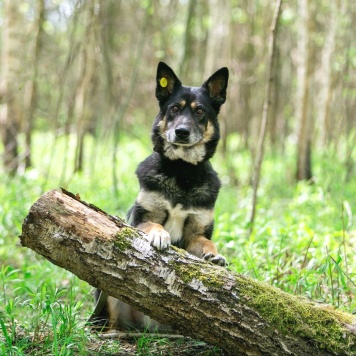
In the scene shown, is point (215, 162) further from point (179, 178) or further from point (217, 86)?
point (179, 178)

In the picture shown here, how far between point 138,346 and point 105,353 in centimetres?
24

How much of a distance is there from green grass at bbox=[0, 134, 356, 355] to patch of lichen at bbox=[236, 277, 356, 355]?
71 cm

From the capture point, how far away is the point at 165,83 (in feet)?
15.2

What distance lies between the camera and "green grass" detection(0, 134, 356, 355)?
343cm

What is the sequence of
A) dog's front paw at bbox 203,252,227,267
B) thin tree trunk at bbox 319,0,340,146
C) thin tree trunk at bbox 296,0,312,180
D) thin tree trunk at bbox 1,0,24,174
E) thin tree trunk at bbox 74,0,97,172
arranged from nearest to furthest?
dog's front paw at bbox 203,252,227,267 < thin tree trunk at bbox 74,0,97,172 < thin tree trunk at bbox 1,0,24,174 < thin tree trunk at bbox 296,0,312,180 < thin tree trunk at bbox 319,0,340,146

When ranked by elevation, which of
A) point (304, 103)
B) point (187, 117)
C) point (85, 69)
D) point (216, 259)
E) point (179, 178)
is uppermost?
point (85, 69)

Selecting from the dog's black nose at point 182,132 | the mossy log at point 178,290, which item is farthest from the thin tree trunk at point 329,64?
the mossy log at point 178,290

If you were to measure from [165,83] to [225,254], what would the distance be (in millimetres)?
2232

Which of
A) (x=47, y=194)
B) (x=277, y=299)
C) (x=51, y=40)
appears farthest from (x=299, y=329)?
(x=51, y=40)

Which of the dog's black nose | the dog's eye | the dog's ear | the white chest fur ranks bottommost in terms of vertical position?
the white chest fur

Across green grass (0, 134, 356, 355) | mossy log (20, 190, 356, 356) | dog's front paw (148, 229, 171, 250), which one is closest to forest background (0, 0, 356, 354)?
green grass (0, 134, 356, 355)

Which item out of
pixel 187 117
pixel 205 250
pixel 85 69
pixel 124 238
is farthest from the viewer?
pixel 85 69

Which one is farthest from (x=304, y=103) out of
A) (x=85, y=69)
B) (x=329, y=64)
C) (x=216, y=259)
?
(x=216, y=259)

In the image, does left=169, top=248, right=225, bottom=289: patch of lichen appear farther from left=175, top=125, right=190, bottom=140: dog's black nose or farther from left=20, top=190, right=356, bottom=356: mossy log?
left=175, top=125, right=190, bottom=140: dog's black nose
